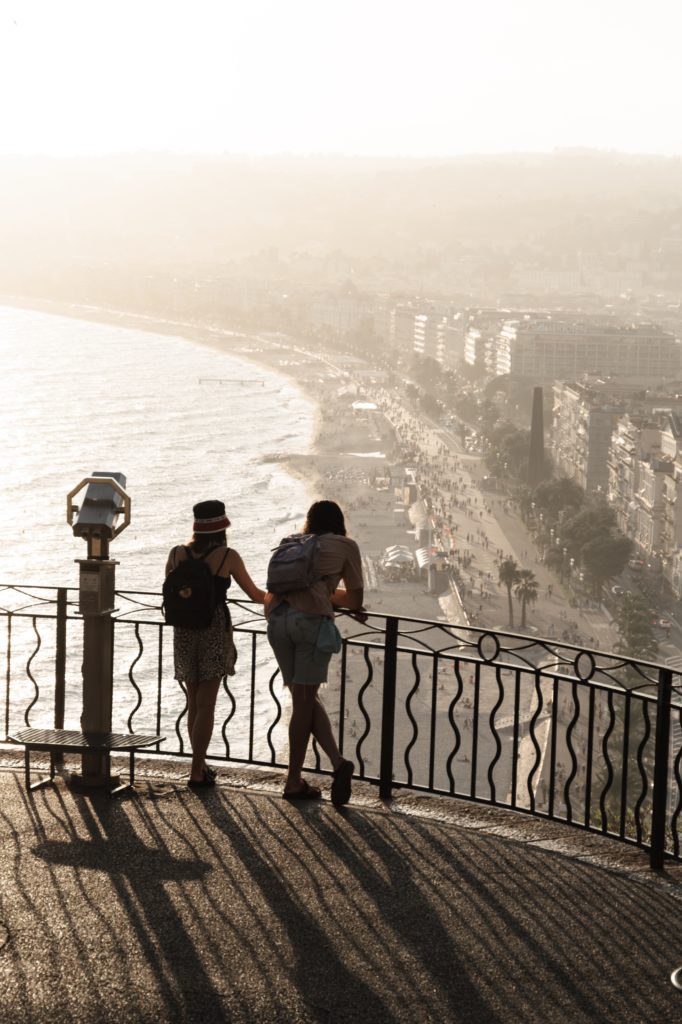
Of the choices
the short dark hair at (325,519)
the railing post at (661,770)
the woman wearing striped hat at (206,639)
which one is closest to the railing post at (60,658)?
the woman wearing striped hat at (206,639)

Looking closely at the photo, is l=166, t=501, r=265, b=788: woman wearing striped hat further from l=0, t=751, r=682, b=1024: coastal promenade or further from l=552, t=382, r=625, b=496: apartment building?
l=552, t=382, r=625, b=496: apartment building

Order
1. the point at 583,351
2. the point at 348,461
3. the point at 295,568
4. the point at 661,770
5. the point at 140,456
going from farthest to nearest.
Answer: the point at 583,351 → the point at 348,461 → the point at 140,456 → the point at 295,568 → the point at 661,770

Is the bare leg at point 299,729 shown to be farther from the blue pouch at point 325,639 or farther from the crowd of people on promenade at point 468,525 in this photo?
the crowd of people on promenade at point 468,525

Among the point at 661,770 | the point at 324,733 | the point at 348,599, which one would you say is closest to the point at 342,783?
the point at 324,733

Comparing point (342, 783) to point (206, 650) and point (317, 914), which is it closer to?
point (206, 650)

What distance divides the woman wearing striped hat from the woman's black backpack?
37 mm

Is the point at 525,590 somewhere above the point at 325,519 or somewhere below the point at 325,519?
below

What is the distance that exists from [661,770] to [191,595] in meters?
1.44

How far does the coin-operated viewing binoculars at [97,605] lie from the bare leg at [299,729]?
593 mm

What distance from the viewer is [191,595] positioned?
4230 millimetres

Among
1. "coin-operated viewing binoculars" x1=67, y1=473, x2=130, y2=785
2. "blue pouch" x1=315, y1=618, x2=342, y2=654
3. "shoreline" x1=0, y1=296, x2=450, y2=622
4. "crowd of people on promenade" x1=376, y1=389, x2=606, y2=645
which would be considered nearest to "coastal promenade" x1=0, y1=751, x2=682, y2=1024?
"coin-operated viewing binoculars" x1=67, y1=473, x2=130, y2=785

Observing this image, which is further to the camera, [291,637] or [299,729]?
[299,729]

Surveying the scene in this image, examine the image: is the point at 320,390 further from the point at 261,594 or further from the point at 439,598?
the point at 261,594

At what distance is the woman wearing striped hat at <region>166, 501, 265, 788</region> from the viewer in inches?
168
